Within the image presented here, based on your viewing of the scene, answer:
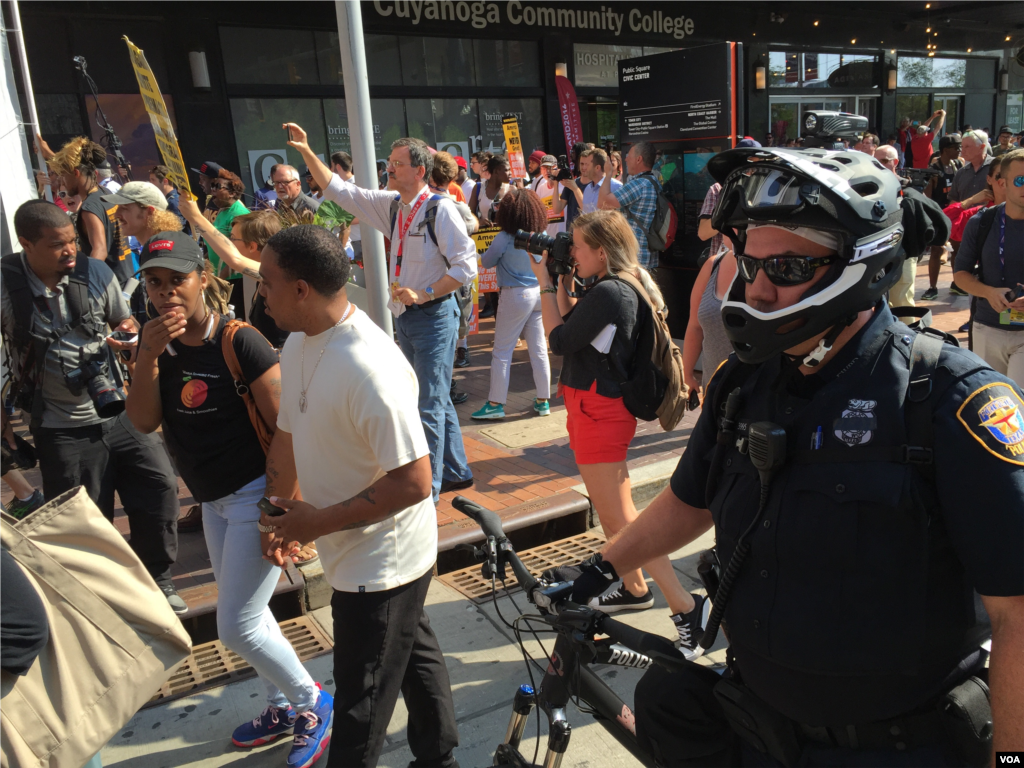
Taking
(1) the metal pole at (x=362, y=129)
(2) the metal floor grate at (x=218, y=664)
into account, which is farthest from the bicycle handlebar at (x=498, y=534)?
(1) the metal pole at (x=362, y=129)

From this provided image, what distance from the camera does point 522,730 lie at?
7.35ft

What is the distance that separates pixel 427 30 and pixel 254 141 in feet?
13.1

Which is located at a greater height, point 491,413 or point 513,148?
point 513,148

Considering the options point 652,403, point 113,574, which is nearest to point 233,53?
point 652,403

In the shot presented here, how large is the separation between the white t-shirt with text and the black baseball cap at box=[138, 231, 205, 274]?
0.72 metres

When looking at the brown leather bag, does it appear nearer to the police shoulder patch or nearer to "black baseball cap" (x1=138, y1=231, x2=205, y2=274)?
"black baseball cap" (x1=138, y1=231, x2=205, y2=274)

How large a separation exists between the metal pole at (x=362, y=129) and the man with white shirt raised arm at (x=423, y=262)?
0.29 meters

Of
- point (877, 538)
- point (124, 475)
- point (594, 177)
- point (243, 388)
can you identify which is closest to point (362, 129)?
point (243, 388)

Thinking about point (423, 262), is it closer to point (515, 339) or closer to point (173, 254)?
point (515, 339)

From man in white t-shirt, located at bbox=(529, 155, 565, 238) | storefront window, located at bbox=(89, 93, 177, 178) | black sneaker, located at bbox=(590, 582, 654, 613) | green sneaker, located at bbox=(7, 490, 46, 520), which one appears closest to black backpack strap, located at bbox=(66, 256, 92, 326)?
green sneaker, located at bbox=(7, 490, 46, 520)

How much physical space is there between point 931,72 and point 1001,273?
2281 cm

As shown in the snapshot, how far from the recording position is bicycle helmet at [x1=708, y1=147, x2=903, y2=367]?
1572mm

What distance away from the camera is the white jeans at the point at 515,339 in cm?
706

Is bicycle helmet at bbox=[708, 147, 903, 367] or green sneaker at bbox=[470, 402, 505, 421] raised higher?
bicycle helmet at bbox=[708, 147, 903, 367]
